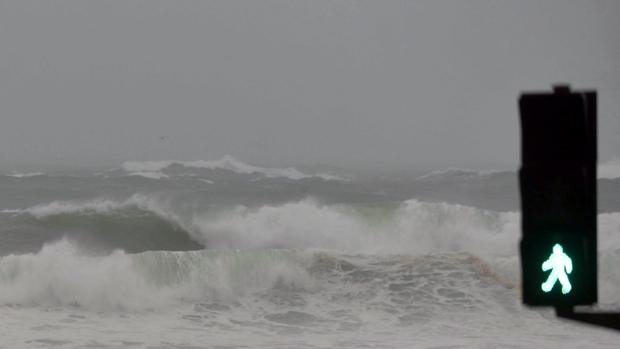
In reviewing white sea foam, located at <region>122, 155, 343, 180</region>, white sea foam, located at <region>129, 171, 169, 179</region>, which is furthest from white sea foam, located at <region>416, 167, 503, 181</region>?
white sea foam, located at <region>129, 171, 169, 179</region>

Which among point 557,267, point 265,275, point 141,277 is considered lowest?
point 557,267

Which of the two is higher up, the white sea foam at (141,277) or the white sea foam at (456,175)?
the white sea foam at (456,175)

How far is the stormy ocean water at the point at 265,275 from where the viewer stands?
13148mm

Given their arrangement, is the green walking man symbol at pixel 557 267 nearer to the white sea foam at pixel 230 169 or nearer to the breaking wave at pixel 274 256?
the breaking wave at pixel 274 256

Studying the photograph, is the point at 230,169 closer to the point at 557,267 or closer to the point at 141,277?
the point at 141,277

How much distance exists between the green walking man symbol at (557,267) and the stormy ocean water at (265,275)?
34.8 feet

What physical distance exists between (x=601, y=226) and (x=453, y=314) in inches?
314

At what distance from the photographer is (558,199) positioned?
1.51 metres

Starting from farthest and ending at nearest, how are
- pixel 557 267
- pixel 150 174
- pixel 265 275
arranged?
pixel 150 174
pixel 265 275
pixel 557 267

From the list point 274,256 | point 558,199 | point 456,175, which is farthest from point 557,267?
point 456,175

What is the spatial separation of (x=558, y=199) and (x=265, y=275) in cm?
1538

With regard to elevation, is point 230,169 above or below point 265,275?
above

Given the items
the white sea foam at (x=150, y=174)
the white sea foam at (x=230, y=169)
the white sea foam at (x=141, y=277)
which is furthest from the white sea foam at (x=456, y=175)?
the white sea foam at (x=141, y=277)

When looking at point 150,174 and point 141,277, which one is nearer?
point 141,277
